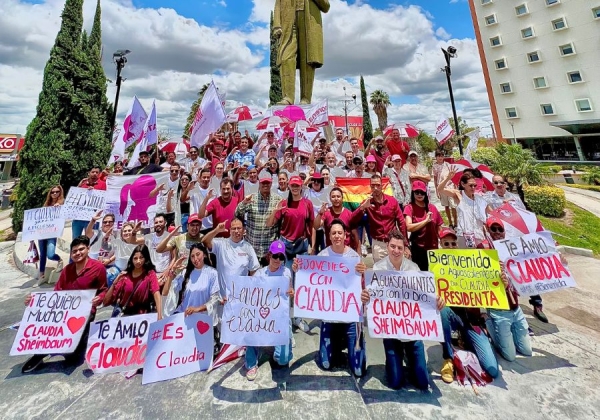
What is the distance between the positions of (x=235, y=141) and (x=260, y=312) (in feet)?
23.1

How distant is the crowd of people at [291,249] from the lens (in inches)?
141

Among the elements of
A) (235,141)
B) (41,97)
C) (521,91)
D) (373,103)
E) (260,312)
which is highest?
(373,103)

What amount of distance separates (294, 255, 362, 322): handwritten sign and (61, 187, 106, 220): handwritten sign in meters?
5.28

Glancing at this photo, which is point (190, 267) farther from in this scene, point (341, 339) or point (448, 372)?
point (448, 372)

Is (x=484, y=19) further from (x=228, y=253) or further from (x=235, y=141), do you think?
(x=228, y=253)

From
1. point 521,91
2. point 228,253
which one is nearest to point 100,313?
point 228,253

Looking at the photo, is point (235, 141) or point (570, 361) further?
point (235, 141)

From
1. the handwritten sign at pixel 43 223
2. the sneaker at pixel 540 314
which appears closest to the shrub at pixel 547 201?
the sneaker at pixel 540 314

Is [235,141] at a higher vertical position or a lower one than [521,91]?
lower

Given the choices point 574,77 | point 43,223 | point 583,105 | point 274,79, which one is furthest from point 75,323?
point 574,77

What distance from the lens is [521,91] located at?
3906 cm

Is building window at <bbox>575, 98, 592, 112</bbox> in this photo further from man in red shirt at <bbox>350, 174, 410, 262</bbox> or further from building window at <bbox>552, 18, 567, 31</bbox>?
man in red shirt at <bbox>350, 174, 410, 262</bbox>

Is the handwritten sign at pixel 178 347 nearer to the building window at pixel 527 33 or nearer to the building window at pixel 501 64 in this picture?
the building window at pixel 501 64

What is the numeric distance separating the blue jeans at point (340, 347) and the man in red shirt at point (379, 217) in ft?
3.94
